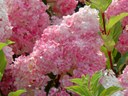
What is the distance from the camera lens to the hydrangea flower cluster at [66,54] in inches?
55.4

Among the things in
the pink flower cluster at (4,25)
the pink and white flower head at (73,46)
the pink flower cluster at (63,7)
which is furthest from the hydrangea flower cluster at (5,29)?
the pink flower cluster at (63,7)

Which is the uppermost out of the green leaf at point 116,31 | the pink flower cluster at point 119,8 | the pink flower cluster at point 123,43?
the pink flower cluster at point 119,8

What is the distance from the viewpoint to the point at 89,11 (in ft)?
4.85

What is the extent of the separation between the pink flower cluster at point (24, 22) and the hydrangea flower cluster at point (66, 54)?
0.17 m

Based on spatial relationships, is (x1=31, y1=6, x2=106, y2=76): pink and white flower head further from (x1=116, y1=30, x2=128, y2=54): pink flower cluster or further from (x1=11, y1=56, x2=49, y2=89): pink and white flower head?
(x1=116, y1=30, x2=128, y2=54): pink flower cluster

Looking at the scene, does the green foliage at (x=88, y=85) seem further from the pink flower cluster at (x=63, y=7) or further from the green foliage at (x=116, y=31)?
the pink flower cluster at (x=63, y=7)

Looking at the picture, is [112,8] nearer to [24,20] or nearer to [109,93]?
[24,20]

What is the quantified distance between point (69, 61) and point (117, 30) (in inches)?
11.1

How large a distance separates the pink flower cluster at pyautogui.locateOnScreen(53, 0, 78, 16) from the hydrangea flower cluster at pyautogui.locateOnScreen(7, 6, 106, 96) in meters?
0.34

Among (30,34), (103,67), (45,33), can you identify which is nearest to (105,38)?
(103,67)

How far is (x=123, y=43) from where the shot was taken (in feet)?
5.38

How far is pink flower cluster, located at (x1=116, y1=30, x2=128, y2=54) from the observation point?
1.64m

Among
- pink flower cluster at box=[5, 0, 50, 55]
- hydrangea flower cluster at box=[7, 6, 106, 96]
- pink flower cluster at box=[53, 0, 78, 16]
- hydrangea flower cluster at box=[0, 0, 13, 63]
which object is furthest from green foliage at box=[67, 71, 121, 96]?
pink flower cluster at box=[53, 0, 78, 16]

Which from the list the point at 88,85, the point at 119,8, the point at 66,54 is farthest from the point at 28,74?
the point at 119,8
